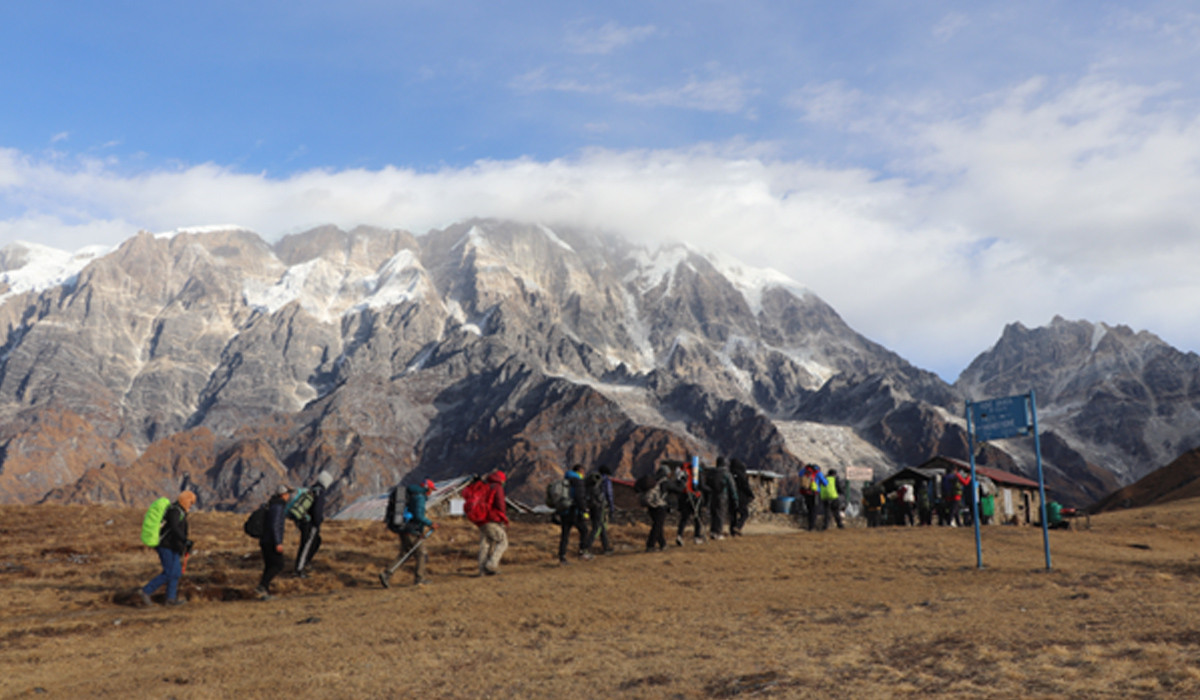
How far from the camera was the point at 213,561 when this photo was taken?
65.2ft

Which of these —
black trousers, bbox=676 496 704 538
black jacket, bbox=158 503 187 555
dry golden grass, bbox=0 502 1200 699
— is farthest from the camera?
black trousers, bbox=676 496 704 538

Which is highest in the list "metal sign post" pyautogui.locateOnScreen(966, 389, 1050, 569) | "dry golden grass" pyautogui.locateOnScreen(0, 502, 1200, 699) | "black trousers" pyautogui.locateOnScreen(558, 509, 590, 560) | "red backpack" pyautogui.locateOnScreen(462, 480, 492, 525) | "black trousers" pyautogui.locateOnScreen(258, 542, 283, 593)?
"metal sign post" pyautogui.locateOnScreen(966, 389, 1050, 569)

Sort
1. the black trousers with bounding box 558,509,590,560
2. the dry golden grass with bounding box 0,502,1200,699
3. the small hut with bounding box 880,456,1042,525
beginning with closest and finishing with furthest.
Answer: the dry golden grass with bounding box 0,502,1200,699 < the black trousers with bounding box 558,509,590,560 < the small hut with bounding box 880,456,1042,525

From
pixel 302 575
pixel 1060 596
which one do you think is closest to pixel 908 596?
pixel 1060 596

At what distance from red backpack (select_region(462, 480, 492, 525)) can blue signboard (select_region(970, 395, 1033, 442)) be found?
31.4 feet

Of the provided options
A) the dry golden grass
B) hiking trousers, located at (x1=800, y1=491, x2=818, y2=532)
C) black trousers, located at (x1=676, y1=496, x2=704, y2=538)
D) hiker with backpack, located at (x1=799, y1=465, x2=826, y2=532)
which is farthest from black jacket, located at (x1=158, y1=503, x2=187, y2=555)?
hiking trousers, located at (x1=800, y1=491, x2=818, y2=532)

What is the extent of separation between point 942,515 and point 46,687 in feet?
92.5

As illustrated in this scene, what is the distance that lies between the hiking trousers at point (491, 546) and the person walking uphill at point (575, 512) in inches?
73.0

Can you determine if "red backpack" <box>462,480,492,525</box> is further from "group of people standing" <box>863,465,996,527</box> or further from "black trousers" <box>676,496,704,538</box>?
"group of people standing" <box>863,465,996,527</box>

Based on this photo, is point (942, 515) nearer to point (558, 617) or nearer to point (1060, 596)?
point (1060, 596)

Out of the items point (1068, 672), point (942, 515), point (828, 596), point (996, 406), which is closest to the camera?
point (1068, 672)

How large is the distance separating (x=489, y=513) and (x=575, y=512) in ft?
8.66

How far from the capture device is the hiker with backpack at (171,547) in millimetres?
15008

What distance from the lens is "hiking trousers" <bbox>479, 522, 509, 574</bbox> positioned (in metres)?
17.6
